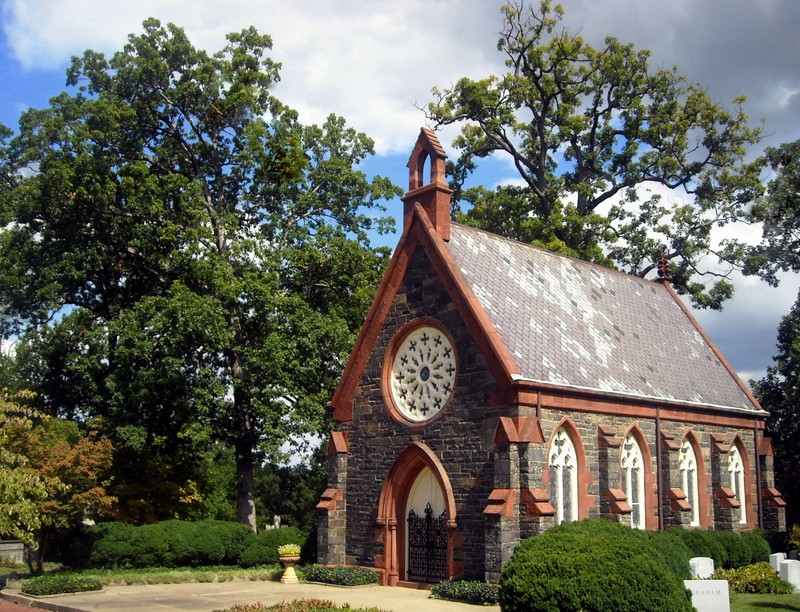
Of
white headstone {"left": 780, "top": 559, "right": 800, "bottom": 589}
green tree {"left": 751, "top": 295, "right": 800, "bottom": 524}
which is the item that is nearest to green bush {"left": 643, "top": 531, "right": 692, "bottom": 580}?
white headstone {"left": 780, "top": 559, "right": 800, "bottom": 589}

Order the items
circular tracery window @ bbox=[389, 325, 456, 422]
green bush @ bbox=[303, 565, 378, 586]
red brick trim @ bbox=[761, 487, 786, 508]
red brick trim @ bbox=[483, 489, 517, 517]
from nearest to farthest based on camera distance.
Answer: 1. red brick trim @ bbox=[483, 489, 517, 517]
2. circular tracery window @ bbox=[389, 325, 456, 422]
3. green bush @ bbox=[303, 565, 378, 586]
4. red brick trim @ bbox=[761, 487, 786, 508]

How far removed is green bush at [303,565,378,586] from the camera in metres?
21.9

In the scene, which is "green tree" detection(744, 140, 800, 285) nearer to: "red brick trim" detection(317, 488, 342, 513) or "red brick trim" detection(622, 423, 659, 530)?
"red brick trim" detection(622, 423, 659, 530)

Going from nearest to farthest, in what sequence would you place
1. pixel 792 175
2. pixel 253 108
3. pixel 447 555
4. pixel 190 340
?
pixel 792 175
pixel 447 555
pixel 190 340
pixel 253 108

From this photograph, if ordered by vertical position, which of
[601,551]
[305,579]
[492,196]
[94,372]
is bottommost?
[305,579]

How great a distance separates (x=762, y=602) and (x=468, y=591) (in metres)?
6.52

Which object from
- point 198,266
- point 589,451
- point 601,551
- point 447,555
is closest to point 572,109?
point 198,266

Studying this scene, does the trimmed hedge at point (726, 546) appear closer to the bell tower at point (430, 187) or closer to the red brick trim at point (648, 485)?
the red brick trim at point (648, 485)

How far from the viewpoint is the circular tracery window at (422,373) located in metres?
21.8

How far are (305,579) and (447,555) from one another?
4.51 metres

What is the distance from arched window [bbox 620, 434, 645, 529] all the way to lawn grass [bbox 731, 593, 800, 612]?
3.54 metres

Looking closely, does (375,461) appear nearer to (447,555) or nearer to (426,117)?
(447,555)

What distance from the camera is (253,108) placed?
34.2 m

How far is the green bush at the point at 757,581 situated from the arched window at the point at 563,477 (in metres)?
4.00
